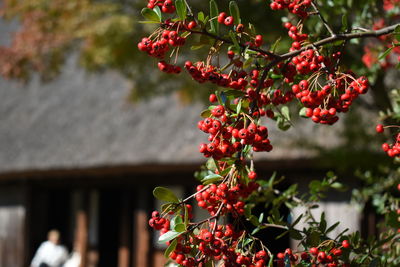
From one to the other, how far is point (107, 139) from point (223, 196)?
8.89 meters

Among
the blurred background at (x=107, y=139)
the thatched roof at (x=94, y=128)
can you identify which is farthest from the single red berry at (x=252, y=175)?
the thatched roof at (x=94, y=128)

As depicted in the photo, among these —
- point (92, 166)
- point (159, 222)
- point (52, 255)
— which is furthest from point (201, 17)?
point (92, 166)

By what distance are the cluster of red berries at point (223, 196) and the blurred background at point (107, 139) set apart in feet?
12.5

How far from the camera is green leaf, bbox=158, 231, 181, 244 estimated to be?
70.3 inches

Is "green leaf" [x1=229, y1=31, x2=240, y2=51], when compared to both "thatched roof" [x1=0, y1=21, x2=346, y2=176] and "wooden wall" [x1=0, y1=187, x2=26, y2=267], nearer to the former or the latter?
"thatched roof" [x1=0, y1=21, x2=346, y2=176]

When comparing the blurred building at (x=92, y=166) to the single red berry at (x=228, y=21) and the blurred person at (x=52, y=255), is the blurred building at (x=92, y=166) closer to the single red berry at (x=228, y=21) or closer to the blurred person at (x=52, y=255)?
the blurred person at (x=52, y=255)

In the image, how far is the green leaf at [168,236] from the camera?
1.79 meters

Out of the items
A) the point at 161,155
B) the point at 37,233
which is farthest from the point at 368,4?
the point at 37,233

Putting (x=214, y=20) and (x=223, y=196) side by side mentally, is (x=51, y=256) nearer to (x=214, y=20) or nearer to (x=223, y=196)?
(x=214, y=20)

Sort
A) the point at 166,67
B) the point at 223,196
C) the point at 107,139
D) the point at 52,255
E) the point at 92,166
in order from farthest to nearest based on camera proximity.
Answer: the point at 107,139 → the point at 92,166 → the point at 52,255 → the point at 166,67 → the point at 223,196

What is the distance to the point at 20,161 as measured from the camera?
10.8m

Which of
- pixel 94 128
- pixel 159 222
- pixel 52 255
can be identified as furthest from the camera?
pixel 94 128

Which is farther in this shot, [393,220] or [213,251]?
[393,220]

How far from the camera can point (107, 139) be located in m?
10.5
